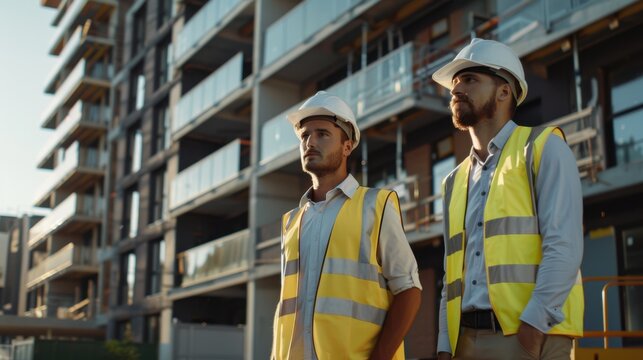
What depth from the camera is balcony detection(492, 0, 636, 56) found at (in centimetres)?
1422

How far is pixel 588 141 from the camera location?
13672 millimetres

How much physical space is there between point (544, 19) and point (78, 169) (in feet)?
126

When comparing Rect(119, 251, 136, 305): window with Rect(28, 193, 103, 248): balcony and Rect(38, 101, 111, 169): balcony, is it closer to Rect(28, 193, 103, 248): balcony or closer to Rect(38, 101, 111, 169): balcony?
Rect(28, 193, 103, 248): balcony

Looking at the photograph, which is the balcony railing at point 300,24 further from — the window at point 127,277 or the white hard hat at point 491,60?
the white hard hat at point 491,60

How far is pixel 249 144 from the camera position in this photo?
27484 millimetres

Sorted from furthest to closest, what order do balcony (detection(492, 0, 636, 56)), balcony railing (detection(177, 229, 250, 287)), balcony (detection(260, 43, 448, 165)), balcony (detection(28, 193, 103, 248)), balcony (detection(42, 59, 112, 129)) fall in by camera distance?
balcony (detection(42, 59, 112, 129)), balcony (detection(28, 193, 103, 248)), balcony railing (detection(177, 229, 250, 287)), balcony (detection(260, 43, 448, 165)), balcony (detection(492, 0, 636, 56))

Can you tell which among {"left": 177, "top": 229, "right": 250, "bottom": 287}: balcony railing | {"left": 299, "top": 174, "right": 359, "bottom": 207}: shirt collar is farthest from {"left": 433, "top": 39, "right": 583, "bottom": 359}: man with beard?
{"left": 177, "top": 229, "right": 250, "bottom": 287}: balcony railing

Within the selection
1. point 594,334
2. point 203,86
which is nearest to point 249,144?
point 203,86

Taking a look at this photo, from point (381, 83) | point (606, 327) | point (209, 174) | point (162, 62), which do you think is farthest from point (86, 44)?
point (606, 327)

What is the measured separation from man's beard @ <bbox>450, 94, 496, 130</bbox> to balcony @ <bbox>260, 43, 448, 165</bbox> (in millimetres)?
14139

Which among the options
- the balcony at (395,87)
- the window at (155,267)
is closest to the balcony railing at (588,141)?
the balcony at (395,87)

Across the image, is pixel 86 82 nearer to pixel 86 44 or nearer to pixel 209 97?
pixel 86 44

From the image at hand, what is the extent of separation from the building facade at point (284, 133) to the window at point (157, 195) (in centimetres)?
9

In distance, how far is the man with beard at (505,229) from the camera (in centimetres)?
344
